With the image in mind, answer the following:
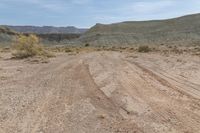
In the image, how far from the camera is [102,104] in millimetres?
13086

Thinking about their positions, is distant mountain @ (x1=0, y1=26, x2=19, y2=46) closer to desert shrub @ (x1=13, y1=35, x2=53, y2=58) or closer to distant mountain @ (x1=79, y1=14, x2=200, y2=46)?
distant mountain @ (x1=79, y1=14, x2=200, y2=46)

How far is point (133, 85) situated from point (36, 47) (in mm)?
28111

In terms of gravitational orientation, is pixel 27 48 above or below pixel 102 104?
below

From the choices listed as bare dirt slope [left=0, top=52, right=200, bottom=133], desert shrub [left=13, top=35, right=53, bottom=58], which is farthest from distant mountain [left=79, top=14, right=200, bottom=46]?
bare dirt slope [left=0, top=52, right=200, bottom=133]

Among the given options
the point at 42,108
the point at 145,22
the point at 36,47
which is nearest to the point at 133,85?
the point at 42,108

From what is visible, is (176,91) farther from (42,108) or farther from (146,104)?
(42,108)

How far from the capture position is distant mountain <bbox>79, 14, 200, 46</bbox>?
313 feet

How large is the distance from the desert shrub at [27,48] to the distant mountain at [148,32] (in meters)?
45.9

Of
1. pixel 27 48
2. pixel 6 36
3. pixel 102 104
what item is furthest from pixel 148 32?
pixel 102 104

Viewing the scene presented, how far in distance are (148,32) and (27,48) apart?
6752cm

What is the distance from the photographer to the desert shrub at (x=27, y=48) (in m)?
42.4

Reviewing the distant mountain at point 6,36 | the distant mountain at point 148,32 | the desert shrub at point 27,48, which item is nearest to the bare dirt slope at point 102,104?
the desert shrub at point 27,48

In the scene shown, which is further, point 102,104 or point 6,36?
A: point 6,36

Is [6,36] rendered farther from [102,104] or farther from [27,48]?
[102,104]
